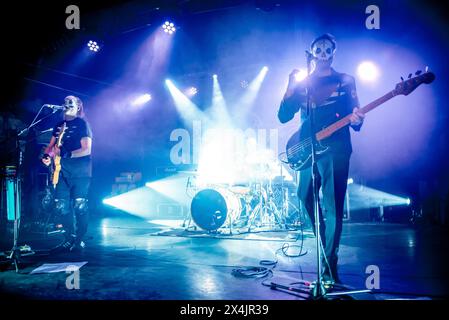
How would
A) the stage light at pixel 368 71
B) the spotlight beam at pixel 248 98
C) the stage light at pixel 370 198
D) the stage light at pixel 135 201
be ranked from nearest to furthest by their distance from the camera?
1. the stage light at pixel 370 198
2. the stage light at pixel 368 71
3. the stage light at pixel 135 201
4. the spotlight beam at pixel 248 98

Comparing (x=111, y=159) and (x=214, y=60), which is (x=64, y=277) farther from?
(x=214, y=60)

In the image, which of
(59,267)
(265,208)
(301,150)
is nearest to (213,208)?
(265,208)

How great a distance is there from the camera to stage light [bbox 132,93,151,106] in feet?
36.3

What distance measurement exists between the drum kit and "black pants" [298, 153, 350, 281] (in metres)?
3.30

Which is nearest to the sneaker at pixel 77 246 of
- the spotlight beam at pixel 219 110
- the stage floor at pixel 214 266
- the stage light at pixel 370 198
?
the stage floor at pixel 214 266

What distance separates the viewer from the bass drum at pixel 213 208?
20.3ft

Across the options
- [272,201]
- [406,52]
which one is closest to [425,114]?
[406,52]

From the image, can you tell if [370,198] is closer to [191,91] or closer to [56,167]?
[191,91]

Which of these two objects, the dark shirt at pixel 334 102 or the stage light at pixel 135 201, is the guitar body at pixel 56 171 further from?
the stage light at pixel 135 201

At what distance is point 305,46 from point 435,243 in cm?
640

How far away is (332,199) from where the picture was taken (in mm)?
2891

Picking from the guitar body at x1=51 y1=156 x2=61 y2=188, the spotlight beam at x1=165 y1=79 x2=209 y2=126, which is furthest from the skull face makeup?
the spotlight beam at x1=165 y1=79 x2=209 y2=126

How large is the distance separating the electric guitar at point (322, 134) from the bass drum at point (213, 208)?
3202 millimetres

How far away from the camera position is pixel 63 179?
15.0 feet
